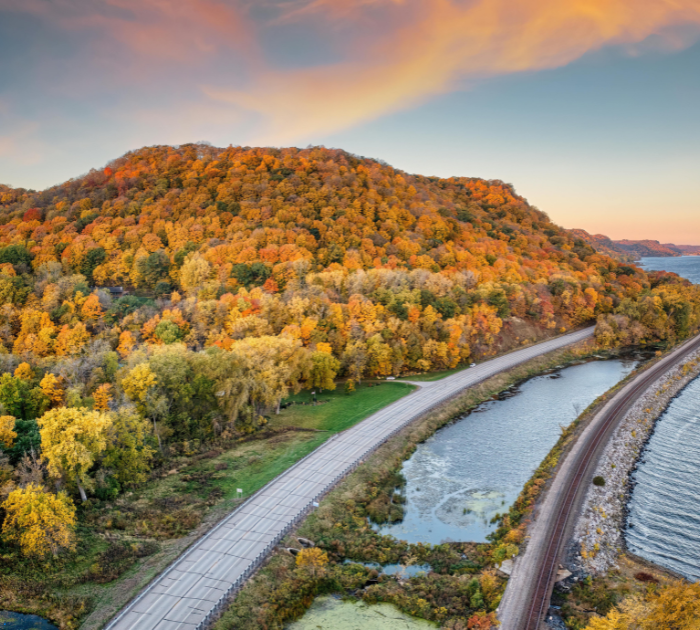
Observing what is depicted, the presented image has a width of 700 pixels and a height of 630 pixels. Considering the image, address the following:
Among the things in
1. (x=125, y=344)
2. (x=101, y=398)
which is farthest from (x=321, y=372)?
(x=101, y=398)

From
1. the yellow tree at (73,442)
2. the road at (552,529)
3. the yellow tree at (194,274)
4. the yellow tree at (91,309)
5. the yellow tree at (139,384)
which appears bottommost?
the road at (552,529)

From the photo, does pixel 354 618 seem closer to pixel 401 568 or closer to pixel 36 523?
pixel 401 568

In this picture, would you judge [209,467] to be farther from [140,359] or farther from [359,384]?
[359,384]

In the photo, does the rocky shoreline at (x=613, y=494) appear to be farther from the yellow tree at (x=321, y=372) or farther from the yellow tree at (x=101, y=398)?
the yellow tree at (x=101, y=398)

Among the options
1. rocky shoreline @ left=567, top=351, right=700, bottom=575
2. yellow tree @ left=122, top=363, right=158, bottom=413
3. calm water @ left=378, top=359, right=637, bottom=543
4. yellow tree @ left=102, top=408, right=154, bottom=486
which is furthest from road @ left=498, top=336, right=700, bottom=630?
yellow tree @ left=122, top=363, right=158, bottom=413

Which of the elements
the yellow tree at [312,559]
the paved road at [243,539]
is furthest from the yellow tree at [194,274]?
the yellow tree at [312,559]

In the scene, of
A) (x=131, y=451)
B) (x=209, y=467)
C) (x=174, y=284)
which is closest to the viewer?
(x=131, y=451)

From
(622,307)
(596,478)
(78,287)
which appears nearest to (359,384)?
(596,478)
